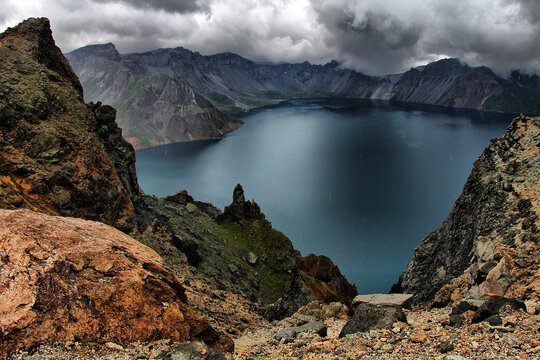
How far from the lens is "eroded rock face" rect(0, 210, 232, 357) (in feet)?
31.1

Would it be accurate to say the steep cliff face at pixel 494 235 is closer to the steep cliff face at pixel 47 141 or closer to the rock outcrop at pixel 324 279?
the rock outcrop at pixel 324 279

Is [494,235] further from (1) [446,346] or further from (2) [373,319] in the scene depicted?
(1) [446,346]

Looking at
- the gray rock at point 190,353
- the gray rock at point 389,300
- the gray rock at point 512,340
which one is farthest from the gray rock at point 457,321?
the gray rock at point 389,300

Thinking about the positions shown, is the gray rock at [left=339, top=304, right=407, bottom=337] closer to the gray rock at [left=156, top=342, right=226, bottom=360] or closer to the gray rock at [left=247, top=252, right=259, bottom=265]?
the gray rock at [left=156, top=342, right=226, bottom=360]

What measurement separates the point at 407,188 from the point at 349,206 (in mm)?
25652

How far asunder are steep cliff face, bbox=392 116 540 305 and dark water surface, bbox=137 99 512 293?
3185cm

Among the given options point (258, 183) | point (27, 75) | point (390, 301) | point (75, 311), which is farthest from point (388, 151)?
point (75, 311)

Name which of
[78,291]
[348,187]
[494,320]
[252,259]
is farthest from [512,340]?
[348,187]

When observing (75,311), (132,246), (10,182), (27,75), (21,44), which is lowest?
(75,311)

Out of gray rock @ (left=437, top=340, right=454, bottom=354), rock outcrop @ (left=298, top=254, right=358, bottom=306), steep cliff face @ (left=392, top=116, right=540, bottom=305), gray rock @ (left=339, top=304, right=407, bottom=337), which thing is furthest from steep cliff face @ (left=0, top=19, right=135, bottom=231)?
rock outcrop @ (left=298, top=254, right=358, bottom=306)

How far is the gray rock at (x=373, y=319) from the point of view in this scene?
1388 centimetres

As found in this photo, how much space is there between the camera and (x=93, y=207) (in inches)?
1035

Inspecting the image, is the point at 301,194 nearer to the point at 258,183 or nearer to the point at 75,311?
the point at 258,183

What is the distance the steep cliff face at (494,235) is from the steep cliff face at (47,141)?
2397 cm
